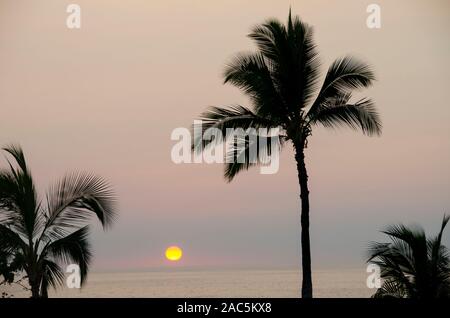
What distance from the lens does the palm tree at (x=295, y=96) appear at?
21.0 meters

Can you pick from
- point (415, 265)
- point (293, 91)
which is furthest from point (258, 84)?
point (415, 265)

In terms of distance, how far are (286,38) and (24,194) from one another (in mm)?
8447

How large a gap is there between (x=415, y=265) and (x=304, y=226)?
133 inches

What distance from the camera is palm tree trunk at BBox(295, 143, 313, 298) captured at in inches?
805

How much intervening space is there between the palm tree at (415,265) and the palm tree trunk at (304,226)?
1.86m

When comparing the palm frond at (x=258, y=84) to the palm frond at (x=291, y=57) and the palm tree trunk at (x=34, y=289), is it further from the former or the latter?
the palm tree trunk at (x=34, y=289)

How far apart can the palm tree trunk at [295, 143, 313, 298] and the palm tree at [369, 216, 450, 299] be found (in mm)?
1864

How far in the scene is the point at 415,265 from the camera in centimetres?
2128

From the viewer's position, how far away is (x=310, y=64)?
70.4 feet

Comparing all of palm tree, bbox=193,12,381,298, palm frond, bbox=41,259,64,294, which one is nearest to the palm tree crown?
palm tree, bbox=193,12,381,298

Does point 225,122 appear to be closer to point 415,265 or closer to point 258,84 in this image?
point 258,84

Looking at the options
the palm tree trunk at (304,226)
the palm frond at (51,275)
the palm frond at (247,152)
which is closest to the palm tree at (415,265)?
the palm tree trunk at (304,226)
